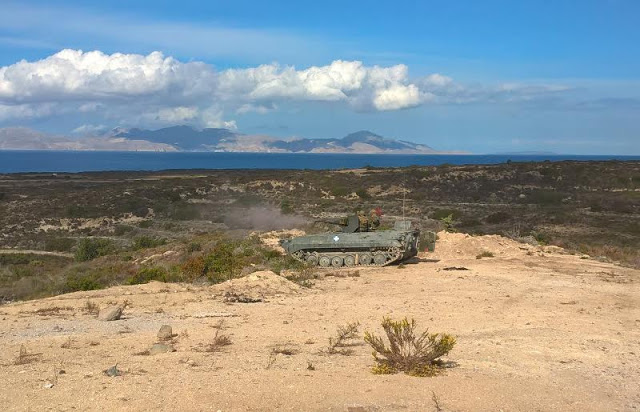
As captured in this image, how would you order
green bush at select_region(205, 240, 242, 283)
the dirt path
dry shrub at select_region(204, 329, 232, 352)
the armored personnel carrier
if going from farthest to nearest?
the dirt path < the armored personnel carrier < green bush at select_region(205, 240, 242, 283) < dry shrub at select_region(204, 329, 232, 352)

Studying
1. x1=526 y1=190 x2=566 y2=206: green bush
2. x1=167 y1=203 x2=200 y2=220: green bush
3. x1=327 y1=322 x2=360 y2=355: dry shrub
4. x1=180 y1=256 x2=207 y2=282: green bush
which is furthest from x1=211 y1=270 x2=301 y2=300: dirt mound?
x1=526 y1=190 x2=566 y2=206: green bush

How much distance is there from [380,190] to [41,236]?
116ft

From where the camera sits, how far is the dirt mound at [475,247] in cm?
2925

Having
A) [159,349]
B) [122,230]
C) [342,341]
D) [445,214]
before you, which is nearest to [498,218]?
[445,214]

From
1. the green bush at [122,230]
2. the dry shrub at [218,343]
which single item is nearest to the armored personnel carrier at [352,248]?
the dry shrub at [218,343]

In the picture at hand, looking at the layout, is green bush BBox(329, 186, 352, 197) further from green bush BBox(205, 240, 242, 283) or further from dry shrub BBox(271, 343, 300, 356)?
dry shrub BBox(271, 343, 300, 356)

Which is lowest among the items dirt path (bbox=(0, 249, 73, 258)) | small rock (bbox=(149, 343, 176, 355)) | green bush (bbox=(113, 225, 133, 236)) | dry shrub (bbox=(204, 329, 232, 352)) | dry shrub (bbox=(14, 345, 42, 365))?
dirt path (bbox=(0, 249, 73, 258))

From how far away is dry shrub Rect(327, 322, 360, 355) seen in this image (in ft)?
38.1

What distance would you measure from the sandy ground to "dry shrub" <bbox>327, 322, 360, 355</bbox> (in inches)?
8.9

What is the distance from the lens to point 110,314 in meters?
14.4

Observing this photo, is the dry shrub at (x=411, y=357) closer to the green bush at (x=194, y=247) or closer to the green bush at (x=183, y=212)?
the green bush at (x=194, y=247)

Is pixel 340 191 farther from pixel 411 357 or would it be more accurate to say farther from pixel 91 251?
pixel 411 357

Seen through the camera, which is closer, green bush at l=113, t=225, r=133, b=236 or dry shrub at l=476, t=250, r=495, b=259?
dry shrub at l=476, t=250, r=495, b=259

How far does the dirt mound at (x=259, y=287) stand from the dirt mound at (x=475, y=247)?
11261mm
